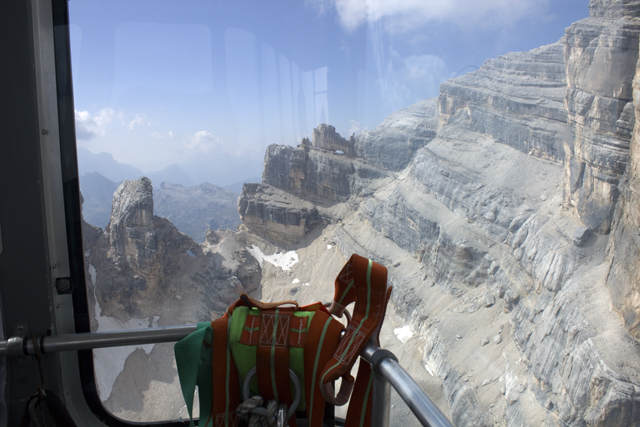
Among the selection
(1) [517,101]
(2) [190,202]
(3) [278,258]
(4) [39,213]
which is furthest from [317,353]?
(3) [278,258]

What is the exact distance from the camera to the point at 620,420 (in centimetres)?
698

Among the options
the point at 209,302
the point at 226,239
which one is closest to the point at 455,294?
the point at 209,302

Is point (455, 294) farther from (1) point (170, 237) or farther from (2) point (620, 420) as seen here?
(1) point (170, 237)

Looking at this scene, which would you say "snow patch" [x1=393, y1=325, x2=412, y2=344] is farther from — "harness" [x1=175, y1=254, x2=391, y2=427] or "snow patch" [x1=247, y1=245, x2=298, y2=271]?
"harness" [x1=175, y1=254, x2=391, y2=427]

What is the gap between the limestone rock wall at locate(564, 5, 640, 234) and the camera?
32.3ft

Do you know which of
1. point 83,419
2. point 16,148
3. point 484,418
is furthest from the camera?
point 484,418

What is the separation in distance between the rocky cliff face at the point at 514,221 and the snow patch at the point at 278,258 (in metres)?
1.81

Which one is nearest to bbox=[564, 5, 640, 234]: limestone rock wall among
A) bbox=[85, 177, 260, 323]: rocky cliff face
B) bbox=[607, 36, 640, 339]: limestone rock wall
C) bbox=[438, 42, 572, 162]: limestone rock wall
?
bbox=[607, 36, 640, 339]: limestone rock wall

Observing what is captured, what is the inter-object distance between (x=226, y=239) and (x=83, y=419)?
21.2 m

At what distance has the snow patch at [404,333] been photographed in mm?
15828

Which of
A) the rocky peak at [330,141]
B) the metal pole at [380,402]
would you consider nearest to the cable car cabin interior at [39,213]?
the metal pole at [380,402]

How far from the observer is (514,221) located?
51.6 ft

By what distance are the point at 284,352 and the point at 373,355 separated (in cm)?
28

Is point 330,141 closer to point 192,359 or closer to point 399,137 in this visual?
point 399,137
